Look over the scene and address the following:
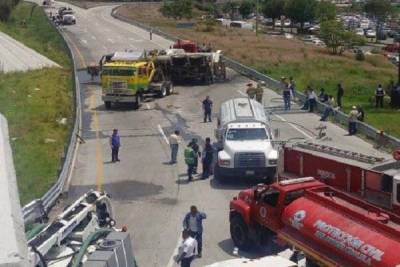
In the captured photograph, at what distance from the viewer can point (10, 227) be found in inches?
302

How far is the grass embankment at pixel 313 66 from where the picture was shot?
1607 inches

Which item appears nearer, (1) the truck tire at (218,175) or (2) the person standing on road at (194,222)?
(2) the person standing on road at (194,222)

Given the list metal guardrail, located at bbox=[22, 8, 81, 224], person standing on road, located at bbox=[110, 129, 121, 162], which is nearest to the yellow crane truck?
metal guardrail, located at bbox=[22, 8, 81, 224]

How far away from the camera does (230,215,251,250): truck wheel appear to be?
685 inches

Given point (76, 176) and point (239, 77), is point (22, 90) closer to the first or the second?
point (239, 77)

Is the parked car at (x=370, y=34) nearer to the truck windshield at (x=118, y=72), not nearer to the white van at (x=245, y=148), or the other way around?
the truck windshield at (x=118, y=72)

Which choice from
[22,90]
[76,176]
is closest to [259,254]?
[76,176]

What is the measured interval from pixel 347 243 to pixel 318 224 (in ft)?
3.06

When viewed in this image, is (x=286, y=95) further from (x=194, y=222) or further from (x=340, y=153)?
(x=194, y=222)

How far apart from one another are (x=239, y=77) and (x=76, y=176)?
25.3 metres

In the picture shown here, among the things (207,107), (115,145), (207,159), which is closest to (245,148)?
(207,159)

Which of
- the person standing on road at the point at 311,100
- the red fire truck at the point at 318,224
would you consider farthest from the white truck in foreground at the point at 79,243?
the person standing on road at the point at 311,100

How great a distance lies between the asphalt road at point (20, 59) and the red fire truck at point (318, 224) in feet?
125

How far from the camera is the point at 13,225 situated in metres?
7.76
